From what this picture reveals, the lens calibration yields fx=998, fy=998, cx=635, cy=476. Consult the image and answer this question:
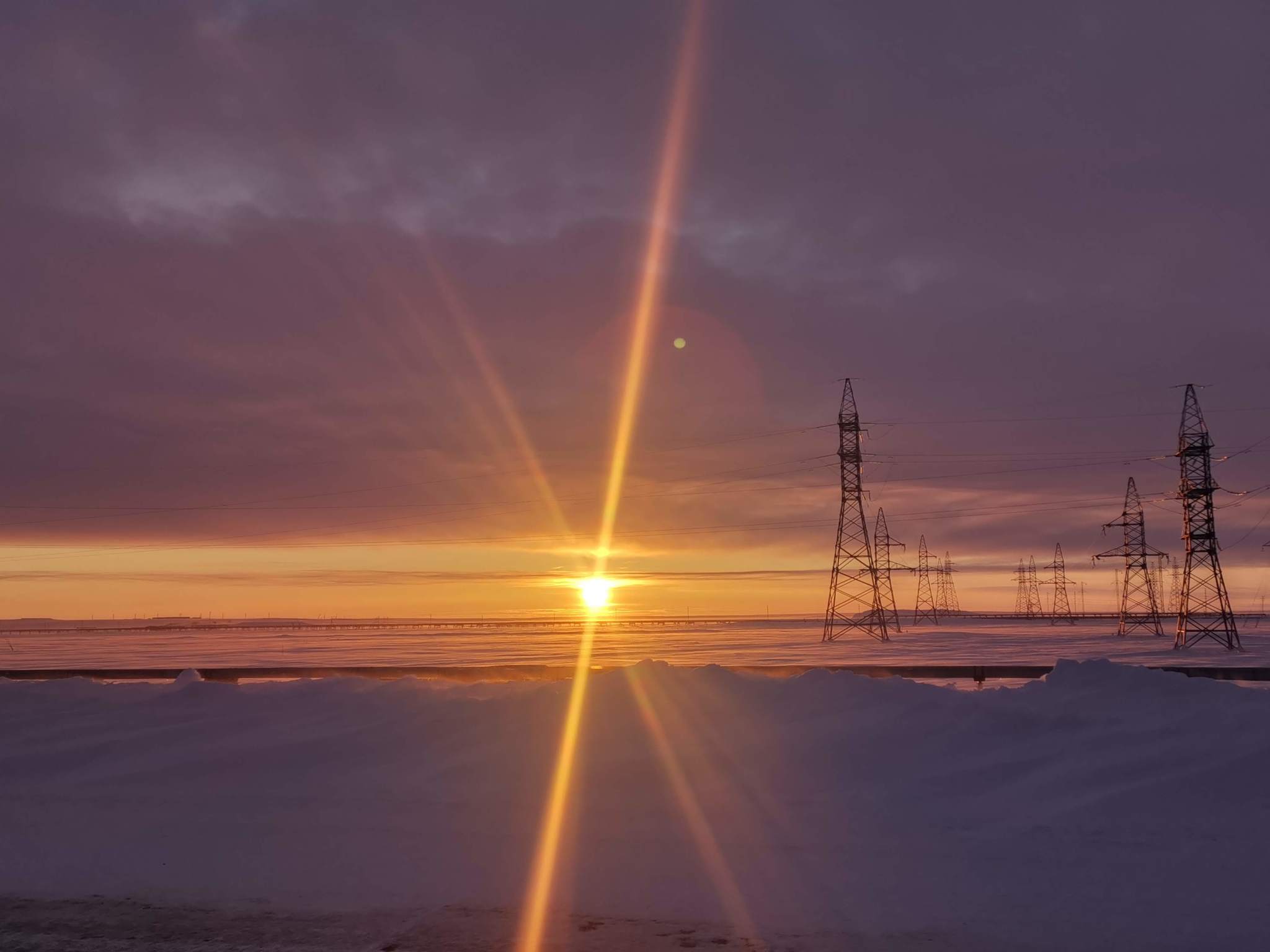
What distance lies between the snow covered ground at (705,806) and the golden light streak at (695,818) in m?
0.04

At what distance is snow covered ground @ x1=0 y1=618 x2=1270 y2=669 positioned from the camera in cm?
4384

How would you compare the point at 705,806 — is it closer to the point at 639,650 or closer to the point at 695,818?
the point at 695,818

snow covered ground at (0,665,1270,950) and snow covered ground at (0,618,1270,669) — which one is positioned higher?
snow covered ground at (0,618,1270,669)

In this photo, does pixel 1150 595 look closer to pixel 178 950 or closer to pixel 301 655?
pixel 301 655

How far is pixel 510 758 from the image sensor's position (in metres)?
11.9

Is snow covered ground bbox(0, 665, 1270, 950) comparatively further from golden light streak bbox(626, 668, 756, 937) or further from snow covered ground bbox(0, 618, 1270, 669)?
snow covered ground bbox(0, 618, 1270, 669)

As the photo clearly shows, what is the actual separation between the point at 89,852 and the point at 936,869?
813cm

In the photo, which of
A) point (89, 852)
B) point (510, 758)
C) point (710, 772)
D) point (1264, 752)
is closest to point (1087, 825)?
point (1264, 752)

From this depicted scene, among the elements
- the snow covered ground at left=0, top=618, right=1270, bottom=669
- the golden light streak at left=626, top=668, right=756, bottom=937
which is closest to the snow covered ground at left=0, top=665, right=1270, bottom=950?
the golden light streak at left=626, top=668, right=756, bottom=937

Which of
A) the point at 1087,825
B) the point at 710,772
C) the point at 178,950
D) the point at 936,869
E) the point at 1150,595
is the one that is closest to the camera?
the point at 178,950

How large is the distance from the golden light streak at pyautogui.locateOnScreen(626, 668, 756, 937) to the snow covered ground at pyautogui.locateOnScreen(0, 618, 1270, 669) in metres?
22.7

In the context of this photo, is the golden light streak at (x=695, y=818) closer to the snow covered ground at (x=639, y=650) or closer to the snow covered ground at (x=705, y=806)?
the snow covered ground at (x=705, y=806)

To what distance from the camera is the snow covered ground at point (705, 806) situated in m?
7.96

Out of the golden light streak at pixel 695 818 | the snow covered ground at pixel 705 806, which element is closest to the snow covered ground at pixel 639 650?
the golden light streak at pixel 695 818
